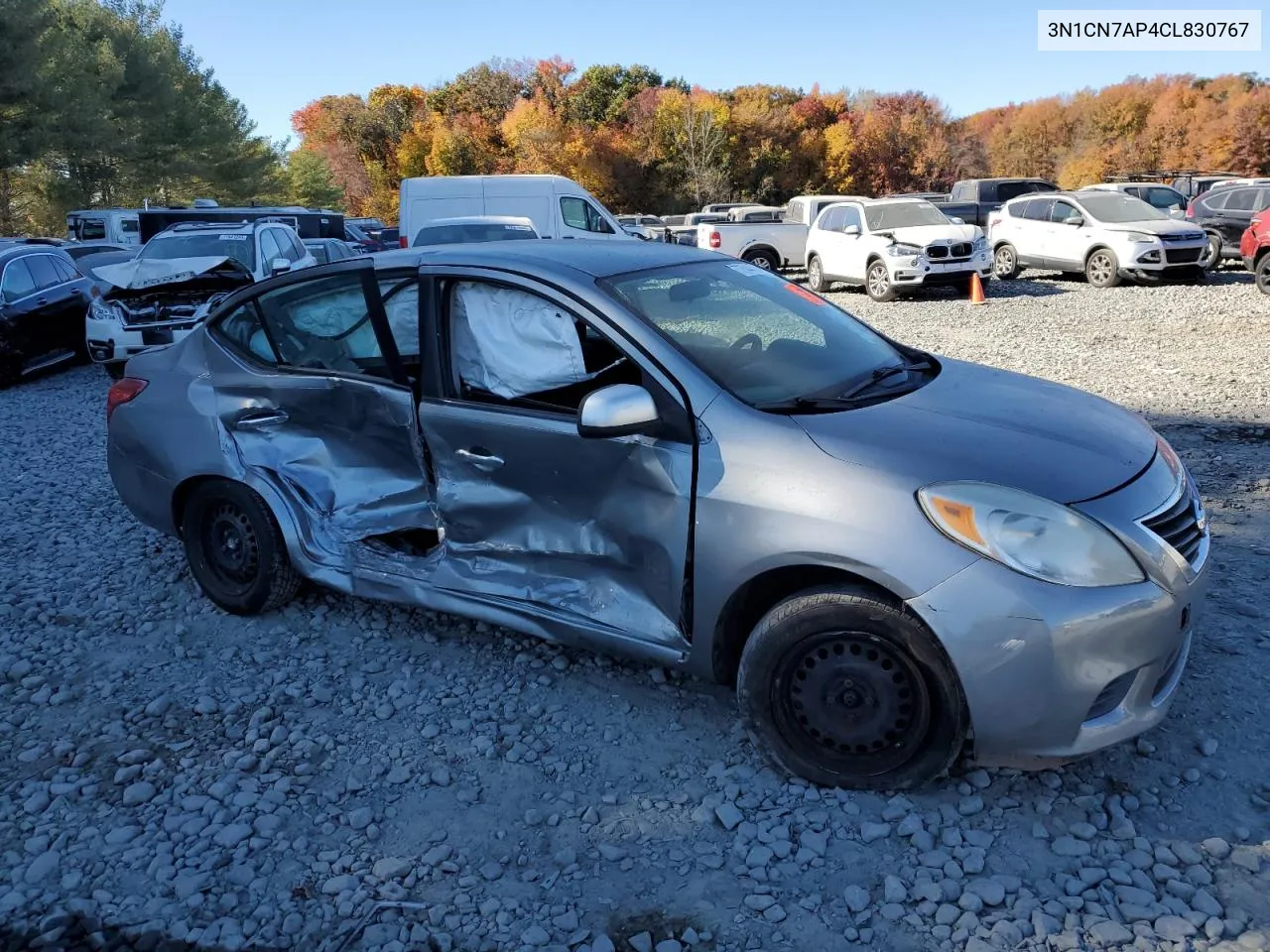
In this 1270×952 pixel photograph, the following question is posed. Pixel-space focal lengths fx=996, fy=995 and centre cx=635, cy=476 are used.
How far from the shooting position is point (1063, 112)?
64.6 metres

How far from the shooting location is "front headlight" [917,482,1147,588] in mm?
2740

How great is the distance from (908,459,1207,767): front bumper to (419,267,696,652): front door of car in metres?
0.92

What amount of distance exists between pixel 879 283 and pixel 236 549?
14429 millimetres

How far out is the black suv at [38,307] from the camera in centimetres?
1163

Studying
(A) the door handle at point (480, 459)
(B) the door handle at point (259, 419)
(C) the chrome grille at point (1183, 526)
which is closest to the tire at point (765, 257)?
(B) the door handle at point (259, 419)

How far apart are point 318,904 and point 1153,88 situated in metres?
72.3

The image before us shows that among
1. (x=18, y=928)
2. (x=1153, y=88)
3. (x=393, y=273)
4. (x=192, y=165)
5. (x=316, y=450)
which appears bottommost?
(x=18, y=928)

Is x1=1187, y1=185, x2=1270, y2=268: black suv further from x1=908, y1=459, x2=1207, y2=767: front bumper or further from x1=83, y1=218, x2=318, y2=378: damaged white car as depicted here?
x1=908, y1=459, x2=1207, y2=767: front bumper

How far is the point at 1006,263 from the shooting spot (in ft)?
62.4

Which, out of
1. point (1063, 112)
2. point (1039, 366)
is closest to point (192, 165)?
point (1039, 366)

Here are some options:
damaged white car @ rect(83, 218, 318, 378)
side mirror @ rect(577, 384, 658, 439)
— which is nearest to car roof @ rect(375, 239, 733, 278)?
side mirror @ rect(577, 384, 658, 439)

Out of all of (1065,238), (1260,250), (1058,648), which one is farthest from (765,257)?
(1058,648)

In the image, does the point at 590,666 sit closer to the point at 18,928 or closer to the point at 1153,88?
the point at 18,928

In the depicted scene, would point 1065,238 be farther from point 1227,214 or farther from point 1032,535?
point 1032,535
